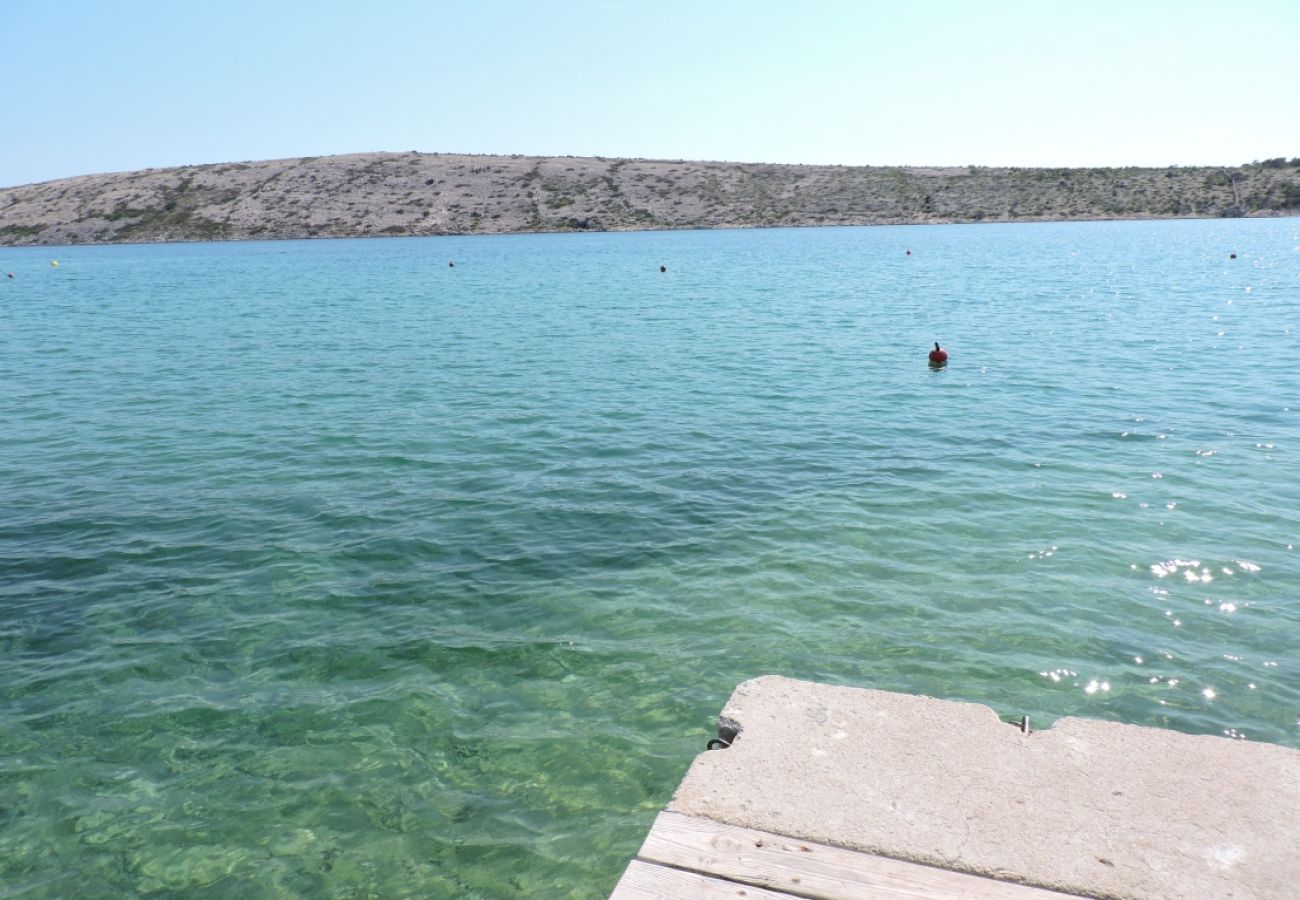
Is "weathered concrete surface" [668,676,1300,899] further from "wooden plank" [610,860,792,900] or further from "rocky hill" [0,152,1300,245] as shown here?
"rocky hill" [0,152,1300,245]

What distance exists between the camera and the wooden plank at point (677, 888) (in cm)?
418

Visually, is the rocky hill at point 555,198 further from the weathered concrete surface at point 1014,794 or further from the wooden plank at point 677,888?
the wooden plank at point 677,888

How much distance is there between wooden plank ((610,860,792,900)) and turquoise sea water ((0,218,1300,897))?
2.29 metres

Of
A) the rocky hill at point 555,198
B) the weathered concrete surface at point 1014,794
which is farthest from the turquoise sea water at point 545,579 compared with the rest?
the rocky hill at point 555,198

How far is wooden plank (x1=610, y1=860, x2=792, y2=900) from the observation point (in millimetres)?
4180

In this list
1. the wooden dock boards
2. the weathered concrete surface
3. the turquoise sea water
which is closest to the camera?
the wooden dock boards

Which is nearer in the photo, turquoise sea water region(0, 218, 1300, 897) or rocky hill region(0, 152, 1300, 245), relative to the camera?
turquoise sea water region(0, 218, 1300, 897)

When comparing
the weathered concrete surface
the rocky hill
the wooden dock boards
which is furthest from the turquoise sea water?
the rocky hill

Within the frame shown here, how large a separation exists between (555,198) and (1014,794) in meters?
137

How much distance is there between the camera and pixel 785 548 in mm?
12250

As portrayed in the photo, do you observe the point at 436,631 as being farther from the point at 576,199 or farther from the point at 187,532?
the point at 576,199

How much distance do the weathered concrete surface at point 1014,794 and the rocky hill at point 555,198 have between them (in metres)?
125

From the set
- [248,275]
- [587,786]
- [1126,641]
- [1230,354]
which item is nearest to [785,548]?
[1126,641]

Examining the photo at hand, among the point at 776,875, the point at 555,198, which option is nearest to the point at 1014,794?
the point at 776,875
